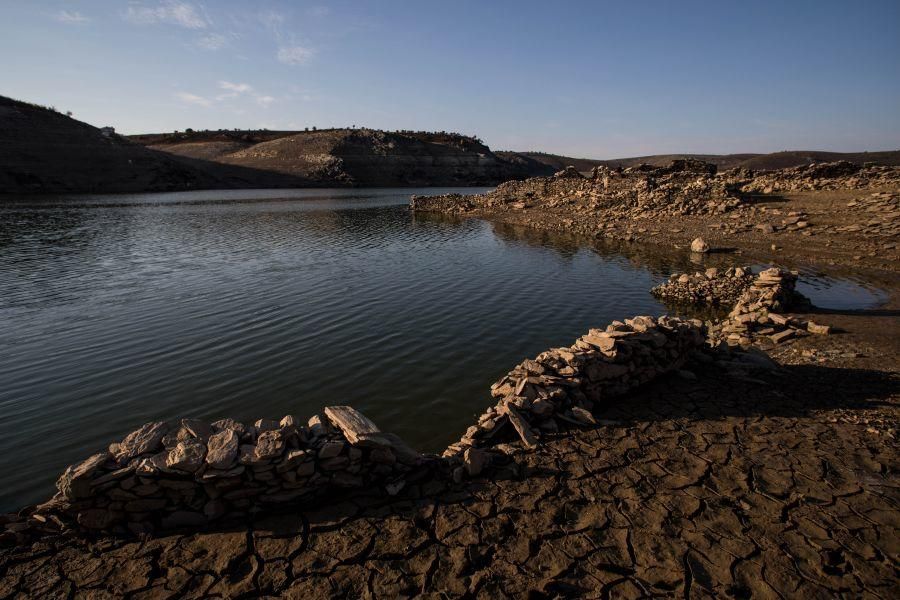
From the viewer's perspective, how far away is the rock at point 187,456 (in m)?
6.36

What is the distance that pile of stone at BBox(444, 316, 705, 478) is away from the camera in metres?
8.73

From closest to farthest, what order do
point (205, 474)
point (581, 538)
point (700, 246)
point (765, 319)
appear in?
point (581, 538) < point (205, 474) < point (765, 319) < point (700, 246)

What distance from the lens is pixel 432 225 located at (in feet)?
170

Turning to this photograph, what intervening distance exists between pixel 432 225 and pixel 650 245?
26.5 metres

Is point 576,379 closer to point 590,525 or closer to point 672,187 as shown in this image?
point 590,525

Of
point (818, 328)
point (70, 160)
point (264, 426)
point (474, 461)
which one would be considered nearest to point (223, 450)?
point (264, 426)

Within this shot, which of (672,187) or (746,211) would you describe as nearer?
(746,211)

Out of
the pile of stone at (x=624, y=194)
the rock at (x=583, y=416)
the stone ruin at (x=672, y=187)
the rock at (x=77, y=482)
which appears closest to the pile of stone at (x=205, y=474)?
the rock at (x=77, y=482)

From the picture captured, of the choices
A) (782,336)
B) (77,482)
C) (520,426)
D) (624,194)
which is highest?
(624,194)

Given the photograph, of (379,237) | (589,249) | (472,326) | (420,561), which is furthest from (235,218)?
(420,561)

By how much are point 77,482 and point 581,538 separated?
25.1ft

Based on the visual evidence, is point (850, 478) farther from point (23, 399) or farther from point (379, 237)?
point (379, 237)

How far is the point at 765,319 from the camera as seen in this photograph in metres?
15.3

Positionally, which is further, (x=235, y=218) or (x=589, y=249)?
(x=235, y=218)
